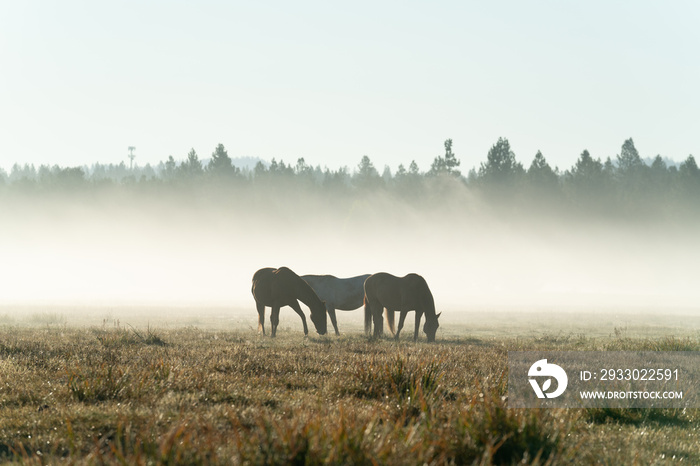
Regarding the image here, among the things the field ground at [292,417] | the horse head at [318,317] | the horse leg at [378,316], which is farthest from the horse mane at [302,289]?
the field ground at [292,417]

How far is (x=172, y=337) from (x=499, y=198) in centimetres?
11078

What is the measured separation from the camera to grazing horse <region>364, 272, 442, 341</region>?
20.0m

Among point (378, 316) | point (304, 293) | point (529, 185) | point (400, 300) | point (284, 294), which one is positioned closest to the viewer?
point (284, 294)

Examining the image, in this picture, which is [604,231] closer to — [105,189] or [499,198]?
[499,198]

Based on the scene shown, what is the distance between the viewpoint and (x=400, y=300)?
20.9m

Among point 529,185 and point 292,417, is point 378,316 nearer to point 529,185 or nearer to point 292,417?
point 292,417

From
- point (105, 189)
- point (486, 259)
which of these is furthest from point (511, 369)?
point (105, 189)

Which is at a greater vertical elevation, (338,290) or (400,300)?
(338,290)

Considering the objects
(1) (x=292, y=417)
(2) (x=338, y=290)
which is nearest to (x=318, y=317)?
(2) (x=338, y=290)

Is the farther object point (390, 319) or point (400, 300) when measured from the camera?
point (390, 319)

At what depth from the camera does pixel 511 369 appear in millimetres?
10773

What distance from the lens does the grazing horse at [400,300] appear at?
65.7 ft

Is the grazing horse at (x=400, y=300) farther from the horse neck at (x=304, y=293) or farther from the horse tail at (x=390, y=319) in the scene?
the horse neck at (x=304, y=293)

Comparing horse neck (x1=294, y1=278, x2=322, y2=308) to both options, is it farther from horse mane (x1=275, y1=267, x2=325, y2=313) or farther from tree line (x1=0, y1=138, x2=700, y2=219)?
tree line (x1=0, y1=138, x2=700, y2=219)
